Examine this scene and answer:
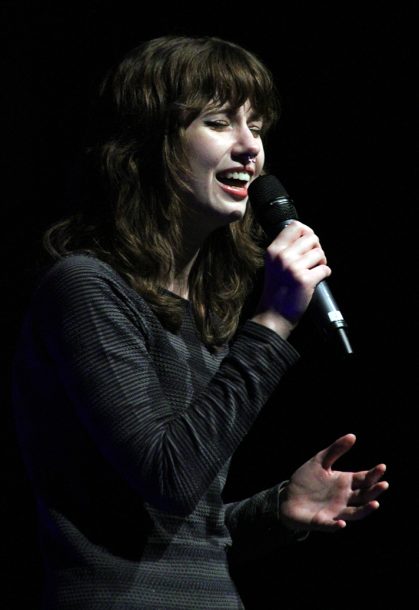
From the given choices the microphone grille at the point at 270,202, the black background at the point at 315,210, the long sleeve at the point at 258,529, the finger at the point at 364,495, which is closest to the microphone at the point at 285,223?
the microphone grille at the point at 270,202

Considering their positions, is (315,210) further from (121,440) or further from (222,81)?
(121,440)

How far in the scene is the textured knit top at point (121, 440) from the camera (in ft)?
4.10

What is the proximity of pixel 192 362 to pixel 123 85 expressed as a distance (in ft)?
1.87

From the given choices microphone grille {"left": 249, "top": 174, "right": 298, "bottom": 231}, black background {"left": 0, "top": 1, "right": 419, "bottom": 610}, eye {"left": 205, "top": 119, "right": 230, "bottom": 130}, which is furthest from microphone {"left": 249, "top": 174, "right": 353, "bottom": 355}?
black background {"left": 0, "top": 1, "right": 419, "bottom": 610}

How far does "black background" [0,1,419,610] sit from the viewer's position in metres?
2.44

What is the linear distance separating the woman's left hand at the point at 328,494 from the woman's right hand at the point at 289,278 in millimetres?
359

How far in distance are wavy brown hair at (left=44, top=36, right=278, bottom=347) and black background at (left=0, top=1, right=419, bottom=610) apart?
→ 0.76 metres

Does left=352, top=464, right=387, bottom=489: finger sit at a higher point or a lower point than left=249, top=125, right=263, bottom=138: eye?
lower

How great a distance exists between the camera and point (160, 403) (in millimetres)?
1307

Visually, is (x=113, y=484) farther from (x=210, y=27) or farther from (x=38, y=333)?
(x=210, y=27)

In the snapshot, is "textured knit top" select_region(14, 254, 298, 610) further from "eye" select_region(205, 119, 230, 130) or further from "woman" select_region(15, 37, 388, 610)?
"eye" select_region(205, 119, 230, 130)

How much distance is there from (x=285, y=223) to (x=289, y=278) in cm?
19

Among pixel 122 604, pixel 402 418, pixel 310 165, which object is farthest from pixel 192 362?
pixel 310 165

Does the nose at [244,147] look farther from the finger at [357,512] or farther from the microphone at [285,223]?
the finger at [357,512]
